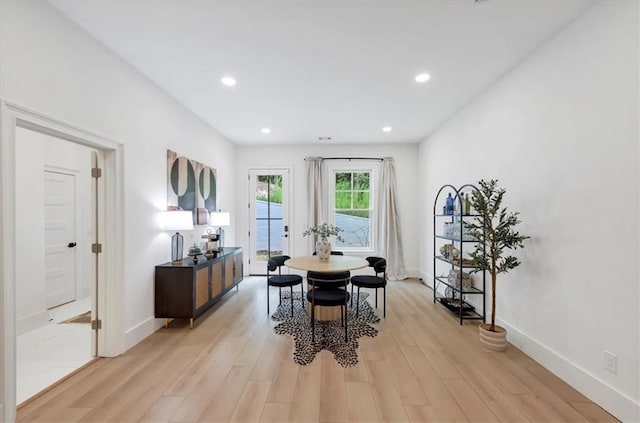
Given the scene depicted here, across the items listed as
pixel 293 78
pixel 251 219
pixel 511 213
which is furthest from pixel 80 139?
pixel 511 213

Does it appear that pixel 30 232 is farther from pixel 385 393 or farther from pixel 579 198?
pixel 579 198

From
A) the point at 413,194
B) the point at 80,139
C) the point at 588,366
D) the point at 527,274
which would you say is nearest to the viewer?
the point at 588,366

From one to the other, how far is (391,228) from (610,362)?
393 centimetres

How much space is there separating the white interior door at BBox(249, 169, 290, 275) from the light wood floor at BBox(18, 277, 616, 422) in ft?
9.28

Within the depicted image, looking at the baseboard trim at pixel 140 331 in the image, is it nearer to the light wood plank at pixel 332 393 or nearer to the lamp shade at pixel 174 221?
the lamp shade at pixel 174 221

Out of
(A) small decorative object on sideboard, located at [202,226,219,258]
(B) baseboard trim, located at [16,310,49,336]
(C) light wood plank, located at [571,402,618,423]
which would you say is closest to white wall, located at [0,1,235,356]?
(A) small decorative object on sideboard, located at [202,226,219,258]

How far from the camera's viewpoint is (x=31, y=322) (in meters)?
3.26

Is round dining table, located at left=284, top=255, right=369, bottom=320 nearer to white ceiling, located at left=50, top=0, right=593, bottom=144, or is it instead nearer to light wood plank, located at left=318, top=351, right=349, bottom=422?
light wood plank, located at left=318, top=351, right=349, bottom=422

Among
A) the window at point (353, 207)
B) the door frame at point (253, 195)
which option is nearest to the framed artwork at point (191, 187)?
the door frame at point (253, 195)

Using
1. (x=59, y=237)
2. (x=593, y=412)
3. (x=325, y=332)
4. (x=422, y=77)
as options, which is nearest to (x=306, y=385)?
(x=325, y=332)

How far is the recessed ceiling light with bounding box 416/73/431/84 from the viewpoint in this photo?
10.00 feet

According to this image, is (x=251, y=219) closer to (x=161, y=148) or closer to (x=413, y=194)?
(x=161, y=148)

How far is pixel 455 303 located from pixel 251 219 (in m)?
4.19

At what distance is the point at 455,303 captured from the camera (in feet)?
13.0
